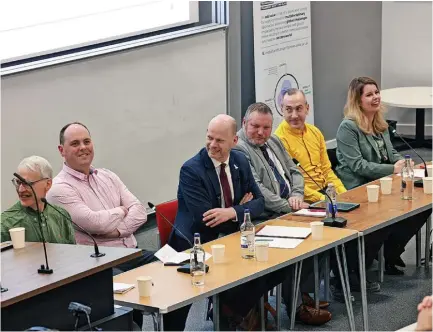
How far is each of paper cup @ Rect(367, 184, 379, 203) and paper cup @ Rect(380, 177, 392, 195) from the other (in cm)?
17

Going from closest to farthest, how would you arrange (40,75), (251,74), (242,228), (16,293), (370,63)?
(16,293), (242,228), (40,75), (251,74), (370,63)

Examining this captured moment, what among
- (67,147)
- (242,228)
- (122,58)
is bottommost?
(242,228)

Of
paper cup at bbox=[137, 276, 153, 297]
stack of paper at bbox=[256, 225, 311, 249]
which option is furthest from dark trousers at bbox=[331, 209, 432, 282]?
paper cup at bbox=[137, 276, 153, 297]

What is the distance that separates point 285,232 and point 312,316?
0.59m

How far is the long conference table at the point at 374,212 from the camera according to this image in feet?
16.7

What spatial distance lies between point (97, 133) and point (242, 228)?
221cm

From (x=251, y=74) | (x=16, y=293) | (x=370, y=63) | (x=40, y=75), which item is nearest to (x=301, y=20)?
(x=251, y=74)

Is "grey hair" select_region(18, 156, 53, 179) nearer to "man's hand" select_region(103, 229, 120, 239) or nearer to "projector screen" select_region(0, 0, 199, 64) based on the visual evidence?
"man's hand" select_region(103, 229, 120, 239)

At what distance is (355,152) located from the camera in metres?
6.34

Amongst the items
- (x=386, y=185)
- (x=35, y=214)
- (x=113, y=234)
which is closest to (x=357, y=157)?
(x=386, y=185)

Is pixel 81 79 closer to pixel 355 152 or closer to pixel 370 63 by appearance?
pixel 355 152

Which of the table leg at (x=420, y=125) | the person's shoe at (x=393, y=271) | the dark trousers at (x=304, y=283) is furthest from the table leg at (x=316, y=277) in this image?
the table leg at (x=420, y=125)

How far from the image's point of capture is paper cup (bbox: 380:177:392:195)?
5764 mm

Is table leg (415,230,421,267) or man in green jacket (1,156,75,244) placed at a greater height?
man in green jacket (1,156,75,244)
